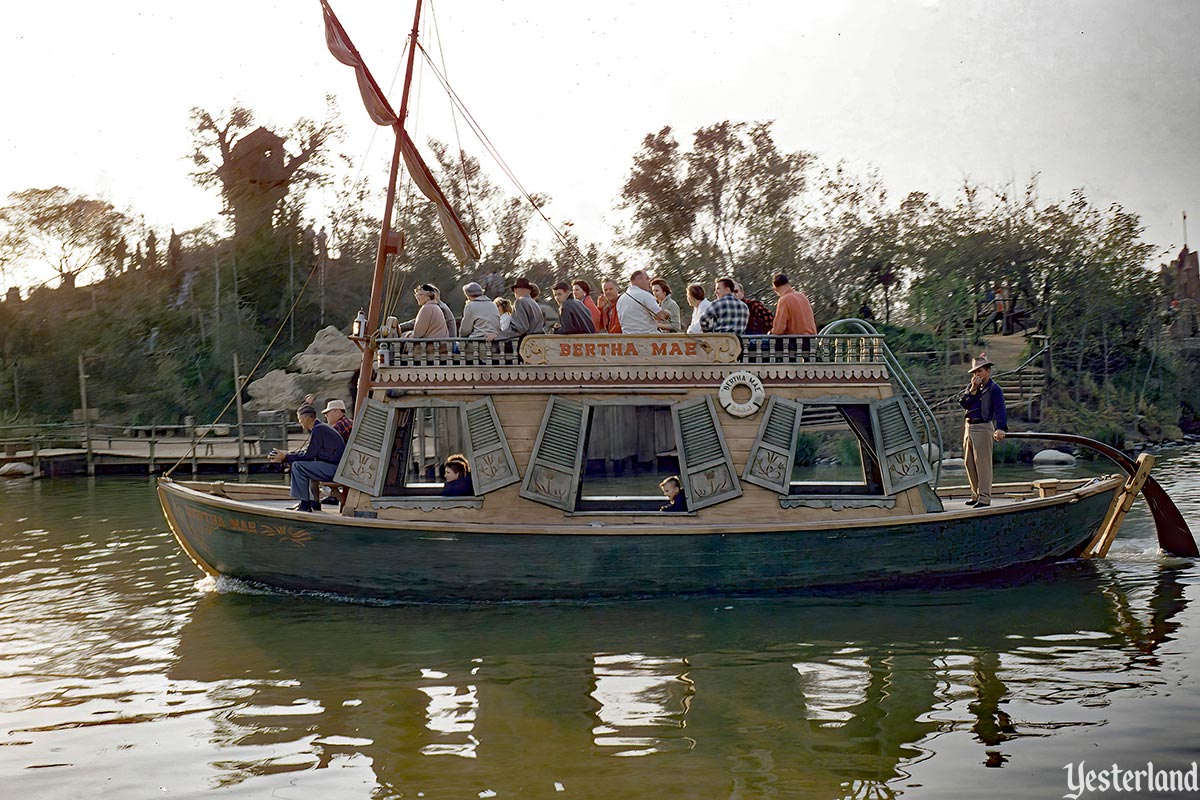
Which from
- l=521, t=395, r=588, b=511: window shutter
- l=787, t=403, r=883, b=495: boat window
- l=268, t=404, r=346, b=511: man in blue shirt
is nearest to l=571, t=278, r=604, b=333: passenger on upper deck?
l=521, t=395, r=588, b=511: window shutter

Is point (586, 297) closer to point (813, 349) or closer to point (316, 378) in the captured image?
point (813, 349)

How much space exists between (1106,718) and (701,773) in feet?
10.3

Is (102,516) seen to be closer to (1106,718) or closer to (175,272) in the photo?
(1106,718)

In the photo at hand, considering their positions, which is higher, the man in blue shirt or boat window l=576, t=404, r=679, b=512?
the man in blue shirt

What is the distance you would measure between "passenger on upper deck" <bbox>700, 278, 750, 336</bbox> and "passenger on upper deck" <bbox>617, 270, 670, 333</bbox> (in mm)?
590

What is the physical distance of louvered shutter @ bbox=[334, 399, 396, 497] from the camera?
1120cm

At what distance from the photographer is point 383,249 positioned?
12031 mm

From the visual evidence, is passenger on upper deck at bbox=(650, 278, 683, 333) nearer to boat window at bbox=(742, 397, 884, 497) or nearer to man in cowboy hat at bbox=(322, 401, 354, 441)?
boat window at bbox=(742, 397, 884, 497)

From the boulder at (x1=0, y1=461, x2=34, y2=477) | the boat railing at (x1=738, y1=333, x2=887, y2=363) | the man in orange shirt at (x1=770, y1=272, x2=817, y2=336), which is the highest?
the man in orange shirt at (x1=770, y1=272, x2=817, y2=336)

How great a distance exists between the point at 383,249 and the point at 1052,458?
20.7 m

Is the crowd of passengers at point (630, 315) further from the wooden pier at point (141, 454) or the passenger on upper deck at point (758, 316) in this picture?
the wooden pier at point (141, 454)

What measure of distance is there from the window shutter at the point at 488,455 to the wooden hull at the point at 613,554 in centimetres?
61

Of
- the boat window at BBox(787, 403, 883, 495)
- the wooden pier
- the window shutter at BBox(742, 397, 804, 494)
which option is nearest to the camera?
the window shutter at BBox(742, 397, 804, 494)

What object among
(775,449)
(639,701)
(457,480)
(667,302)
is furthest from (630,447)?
(639,701)
